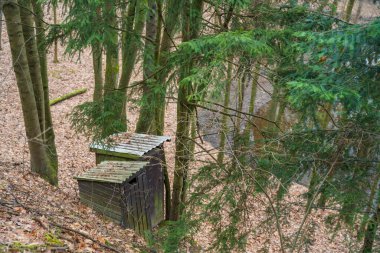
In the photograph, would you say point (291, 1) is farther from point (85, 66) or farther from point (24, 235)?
point (85, 66)

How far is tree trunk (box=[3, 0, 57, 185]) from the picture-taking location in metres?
6.18

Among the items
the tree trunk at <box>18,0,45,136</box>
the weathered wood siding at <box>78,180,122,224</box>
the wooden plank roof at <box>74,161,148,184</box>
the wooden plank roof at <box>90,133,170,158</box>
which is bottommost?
the weathered wood siding at <box>78,180,122,224</box>

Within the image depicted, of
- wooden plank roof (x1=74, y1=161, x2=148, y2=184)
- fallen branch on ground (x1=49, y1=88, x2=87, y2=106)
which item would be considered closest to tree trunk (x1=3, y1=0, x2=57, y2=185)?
wooden plank roof (x1=74, y1=161, x2=148, y2=184)

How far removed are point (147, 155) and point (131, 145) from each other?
54cm

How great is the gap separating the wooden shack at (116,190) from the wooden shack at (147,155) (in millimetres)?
280

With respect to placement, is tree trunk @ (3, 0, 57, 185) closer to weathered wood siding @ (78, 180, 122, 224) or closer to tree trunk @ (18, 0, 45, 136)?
tree trunk @ (18, 0, 45, 136)

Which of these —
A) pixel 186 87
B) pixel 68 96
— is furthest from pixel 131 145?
pixel 68 96

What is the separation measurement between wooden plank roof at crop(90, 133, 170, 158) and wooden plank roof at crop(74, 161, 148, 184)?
0.90 ft

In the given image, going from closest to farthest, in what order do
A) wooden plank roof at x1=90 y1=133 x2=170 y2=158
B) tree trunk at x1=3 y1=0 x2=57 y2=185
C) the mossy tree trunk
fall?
the mossy tree trunk
tree trunk at x1=3 y1=0 x2=57 y2=185
wooden plank roof at x1=90 y1=133 x2=170 y2=158

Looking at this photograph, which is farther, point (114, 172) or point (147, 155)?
point (147, 155)

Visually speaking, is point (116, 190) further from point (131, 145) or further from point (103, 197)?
point (131, 145)

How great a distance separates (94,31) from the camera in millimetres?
5402

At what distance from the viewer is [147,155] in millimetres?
8164

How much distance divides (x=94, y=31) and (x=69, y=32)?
0.58 metres
